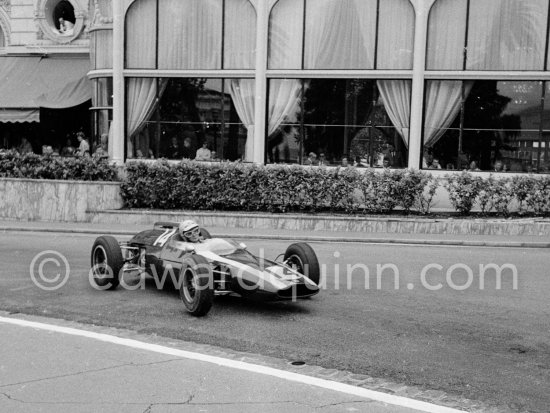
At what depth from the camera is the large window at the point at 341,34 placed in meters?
24.2

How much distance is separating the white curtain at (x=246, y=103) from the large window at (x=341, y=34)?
3.63ft

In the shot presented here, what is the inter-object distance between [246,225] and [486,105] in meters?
9.49

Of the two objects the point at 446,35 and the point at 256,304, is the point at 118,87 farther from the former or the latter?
the point at 256,304

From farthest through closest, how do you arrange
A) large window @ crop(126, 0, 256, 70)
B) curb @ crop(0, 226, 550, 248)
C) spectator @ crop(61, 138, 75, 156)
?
spectator @ crop(61, 138, 75, 156) < large window @ crop(126, 0, 256, 70) < curb @ crop(0, 226, 550, 248)

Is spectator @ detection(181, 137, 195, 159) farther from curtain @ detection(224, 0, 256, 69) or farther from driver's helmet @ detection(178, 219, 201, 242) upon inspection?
driver's helmet @ detection(178, 219, 201, 242)

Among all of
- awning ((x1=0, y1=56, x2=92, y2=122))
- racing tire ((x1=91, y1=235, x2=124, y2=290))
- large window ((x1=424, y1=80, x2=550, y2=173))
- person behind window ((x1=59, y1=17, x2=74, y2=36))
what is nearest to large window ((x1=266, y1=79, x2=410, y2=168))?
large window ((x1=424, y1=80, x2=550, y2=173))

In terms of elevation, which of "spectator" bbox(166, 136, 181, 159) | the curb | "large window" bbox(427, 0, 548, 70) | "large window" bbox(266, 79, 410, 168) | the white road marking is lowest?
the white road marking

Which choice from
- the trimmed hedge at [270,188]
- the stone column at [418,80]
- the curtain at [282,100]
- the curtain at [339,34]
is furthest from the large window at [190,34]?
the trimmed hedge at [270,188]

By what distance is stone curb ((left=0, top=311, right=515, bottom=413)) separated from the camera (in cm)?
629

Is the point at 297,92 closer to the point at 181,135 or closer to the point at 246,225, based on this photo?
the point at 181,135

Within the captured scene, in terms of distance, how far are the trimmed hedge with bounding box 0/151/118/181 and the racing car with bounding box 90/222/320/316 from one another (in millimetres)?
10223

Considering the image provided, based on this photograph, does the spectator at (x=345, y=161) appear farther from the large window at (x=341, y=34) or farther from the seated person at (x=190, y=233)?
the seated person at (x=190, y=233)

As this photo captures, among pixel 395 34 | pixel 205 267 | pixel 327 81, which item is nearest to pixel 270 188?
pixel 327 81

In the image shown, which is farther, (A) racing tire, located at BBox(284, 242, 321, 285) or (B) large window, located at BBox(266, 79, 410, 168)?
(B) large window, located at BBox(266, 79, 410, 168)
